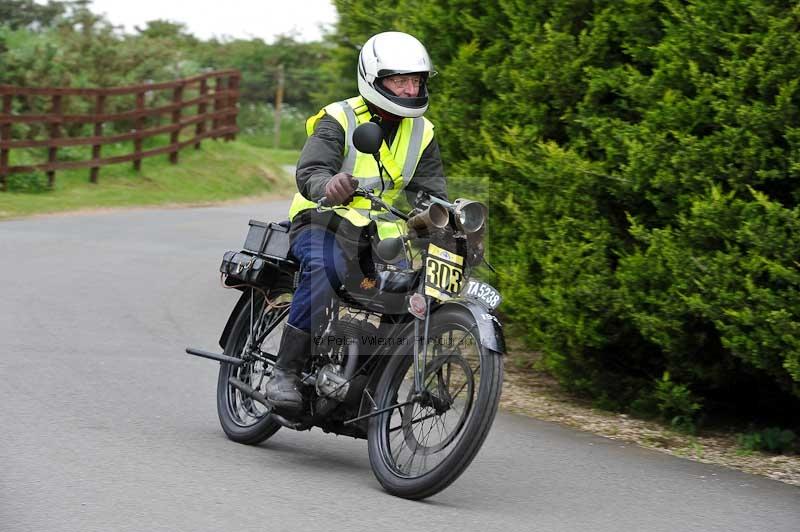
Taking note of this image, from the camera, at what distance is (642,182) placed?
7.47 metres

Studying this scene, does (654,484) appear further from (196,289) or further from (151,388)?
(196,289)

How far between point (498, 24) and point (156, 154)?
16778 mm

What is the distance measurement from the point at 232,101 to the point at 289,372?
22.9 metres

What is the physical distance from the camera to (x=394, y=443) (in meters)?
6.15

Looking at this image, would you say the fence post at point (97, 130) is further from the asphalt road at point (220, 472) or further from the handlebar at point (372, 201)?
the handlebar at point (372, 201)

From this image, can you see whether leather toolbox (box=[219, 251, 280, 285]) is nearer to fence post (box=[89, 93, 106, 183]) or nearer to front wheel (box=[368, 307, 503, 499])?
front wheel (box=[368, 307, 503, 499])

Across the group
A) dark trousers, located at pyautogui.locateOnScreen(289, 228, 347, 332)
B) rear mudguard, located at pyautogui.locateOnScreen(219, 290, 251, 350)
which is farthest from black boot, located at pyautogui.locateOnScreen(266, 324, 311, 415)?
rear mudguard, located at pyautogui.locateOnScreen(219, 290, 251, 350)

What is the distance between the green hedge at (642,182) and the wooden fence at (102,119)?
1314cm

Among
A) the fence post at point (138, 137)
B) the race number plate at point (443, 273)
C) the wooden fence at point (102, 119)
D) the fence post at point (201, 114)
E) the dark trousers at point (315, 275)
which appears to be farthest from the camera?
the fence post at point (201, 114)

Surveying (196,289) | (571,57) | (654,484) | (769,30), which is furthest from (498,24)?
(196,289)

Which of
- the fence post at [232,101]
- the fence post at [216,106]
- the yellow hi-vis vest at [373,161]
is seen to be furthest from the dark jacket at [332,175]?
the fence post at [232,101]

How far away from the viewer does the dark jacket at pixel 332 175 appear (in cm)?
614

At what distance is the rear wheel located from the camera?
23.0 ft

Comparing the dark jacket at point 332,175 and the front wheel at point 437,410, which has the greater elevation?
the dark jacket at point 332,175
